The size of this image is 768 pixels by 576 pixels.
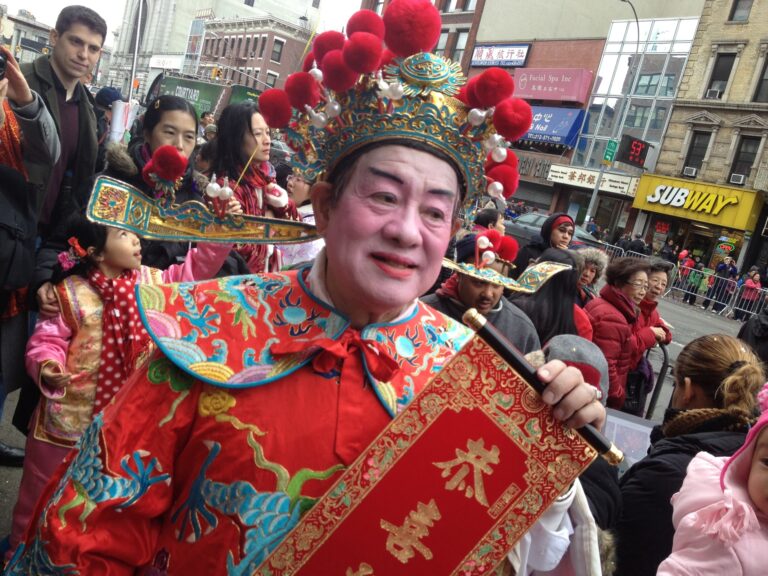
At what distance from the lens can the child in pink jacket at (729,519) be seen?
1.73 meters

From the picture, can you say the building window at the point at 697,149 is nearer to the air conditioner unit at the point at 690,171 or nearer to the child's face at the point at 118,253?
the air conditioner unit at the point at 690,171

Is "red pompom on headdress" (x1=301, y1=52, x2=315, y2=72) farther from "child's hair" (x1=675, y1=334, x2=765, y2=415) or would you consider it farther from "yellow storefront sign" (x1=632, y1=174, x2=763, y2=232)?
"yellow storefront sign" (x1=632, y1=174, x2=763, y2=232)

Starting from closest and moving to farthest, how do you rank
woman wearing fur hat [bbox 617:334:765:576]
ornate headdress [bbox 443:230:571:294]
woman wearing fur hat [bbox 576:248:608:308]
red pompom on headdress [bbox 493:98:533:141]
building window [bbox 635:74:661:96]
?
red pompom on headdress [bbox 493:98:533:141], woman wearing fur hat [bbox 617:334:765:576], ornate headdress [bbox 443:230:571:294], woman wearing fur hat [bbox 576:248:608:308], building window [bbox 635:74:661:96]

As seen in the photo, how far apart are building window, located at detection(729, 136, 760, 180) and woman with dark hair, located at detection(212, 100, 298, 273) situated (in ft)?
82.3

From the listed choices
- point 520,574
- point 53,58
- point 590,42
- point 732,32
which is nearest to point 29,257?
point 53,58

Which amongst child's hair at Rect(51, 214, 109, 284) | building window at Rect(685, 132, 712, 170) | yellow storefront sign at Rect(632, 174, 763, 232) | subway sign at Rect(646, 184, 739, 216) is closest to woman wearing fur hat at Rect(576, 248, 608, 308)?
child's hair at Rect(51, 214, 109, 284)

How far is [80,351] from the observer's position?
269 centimetres

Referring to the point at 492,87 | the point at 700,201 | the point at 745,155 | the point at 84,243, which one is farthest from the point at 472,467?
the point at 745,155

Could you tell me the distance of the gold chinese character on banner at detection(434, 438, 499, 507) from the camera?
1.31 m

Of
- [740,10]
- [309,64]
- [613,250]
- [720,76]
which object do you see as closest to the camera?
[309,64]

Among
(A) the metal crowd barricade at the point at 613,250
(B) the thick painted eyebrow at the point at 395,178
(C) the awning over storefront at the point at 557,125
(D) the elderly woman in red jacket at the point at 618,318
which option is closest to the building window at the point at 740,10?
(C) the awning over storefront at the point at 557,125

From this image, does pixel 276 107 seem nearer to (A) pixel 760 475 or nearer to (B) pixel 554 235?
(A) pixel 760 475

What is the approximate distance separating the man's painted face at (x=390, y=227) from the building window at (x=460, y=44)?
124 feet

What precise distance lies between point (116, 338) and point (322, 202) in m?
1.47
